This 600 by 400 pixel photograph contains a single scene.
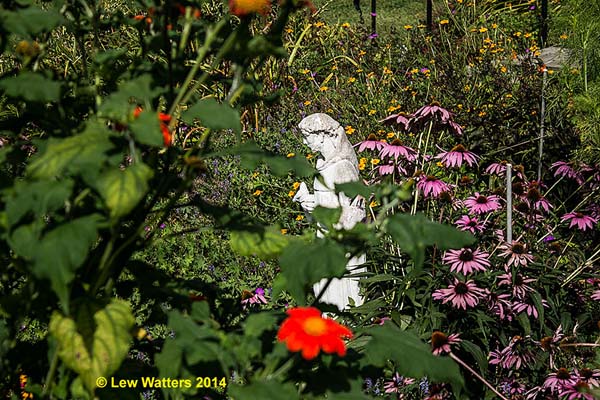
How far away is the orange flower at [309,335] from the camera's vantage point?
3.81 ft

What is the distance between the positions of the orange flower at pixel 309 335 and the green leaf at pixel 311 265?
0.03 m

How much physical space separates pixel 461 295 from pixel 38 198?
5.94 ft

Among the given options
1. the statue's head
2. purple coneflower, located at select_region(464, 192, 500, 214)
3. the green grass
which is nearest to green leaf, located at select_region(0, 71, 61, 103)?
purple coneflower, located at select_region(464, 192, 500, 214)

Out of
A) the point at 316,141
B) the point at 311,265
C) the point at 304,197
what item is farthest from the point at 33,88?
the point at 304,197

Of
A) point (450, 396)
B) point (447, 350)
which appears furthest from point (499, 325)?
point (447, 350)

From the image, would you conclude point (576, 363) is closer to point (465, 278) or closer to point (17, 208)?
point (465, 278)

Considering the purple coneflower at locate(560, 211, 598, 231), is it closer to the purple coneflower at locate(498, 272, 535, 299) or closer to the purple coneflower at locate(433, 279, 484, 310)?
the purple coneflower at locate(498, 272, 535, 299)

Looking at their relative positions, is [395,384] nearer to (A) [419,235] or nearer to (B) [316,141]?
(B) [316,141]

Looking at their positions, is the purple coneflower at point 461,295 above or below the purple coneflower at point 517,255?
Answer: below

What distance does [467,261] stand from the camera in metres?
2.70

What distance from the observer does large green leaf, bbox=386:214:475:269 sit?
1.16m

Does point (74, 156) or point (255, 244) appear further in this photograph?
point (255, 244)

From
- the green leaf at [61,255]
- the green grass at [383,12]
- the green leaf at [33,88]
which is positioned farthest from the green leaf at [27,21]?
the green grass at [383,12]

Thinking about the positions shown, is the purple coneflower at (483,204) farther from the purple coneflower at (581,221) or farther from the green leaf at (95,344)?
the green leaf at (95,344)
